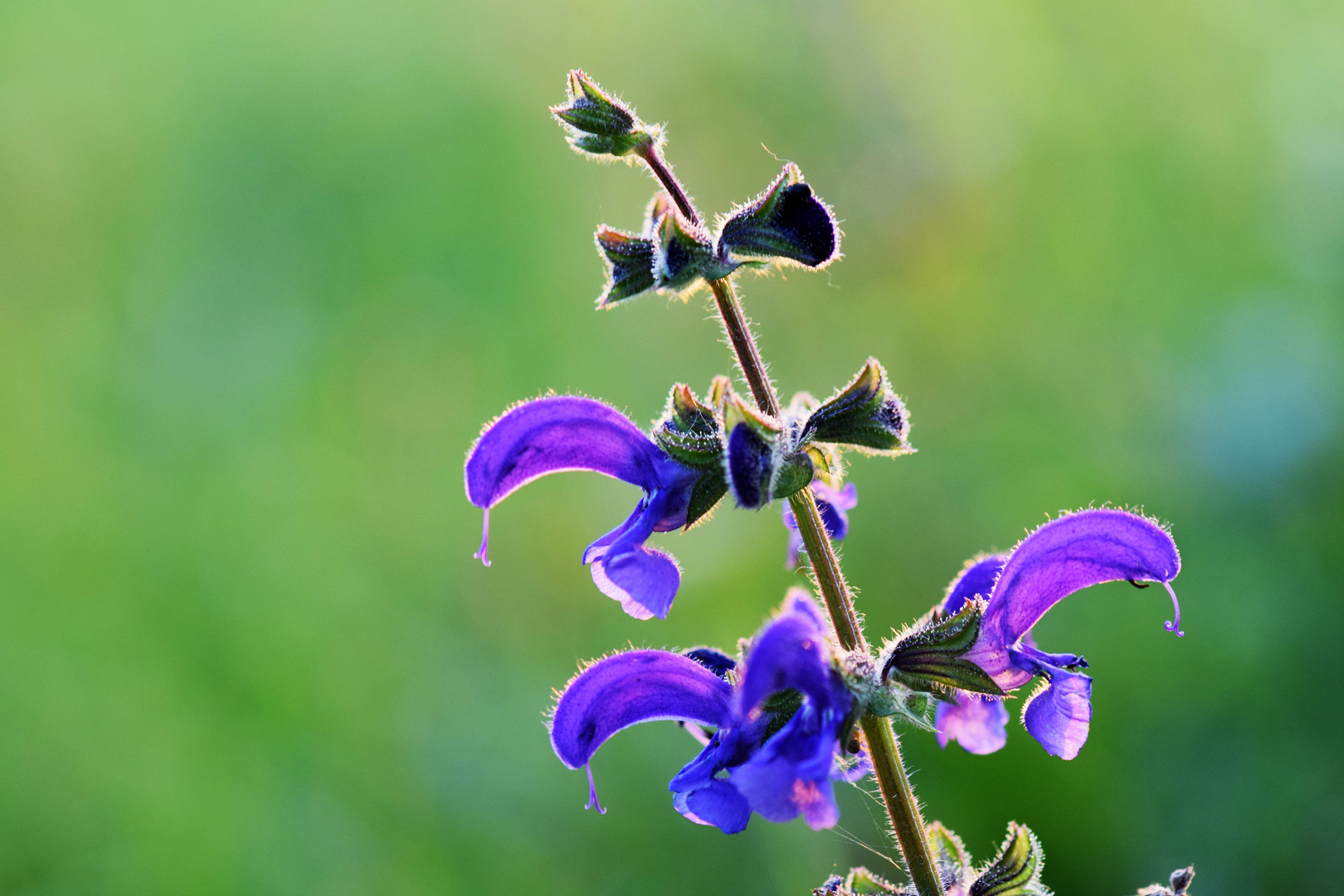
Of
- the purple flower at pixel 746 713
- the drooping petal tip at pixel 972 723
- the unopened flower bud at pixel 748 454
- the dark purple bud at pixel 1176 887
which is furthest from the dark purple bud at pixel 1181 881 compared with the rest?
the unopened flower bud at pixel 748 454

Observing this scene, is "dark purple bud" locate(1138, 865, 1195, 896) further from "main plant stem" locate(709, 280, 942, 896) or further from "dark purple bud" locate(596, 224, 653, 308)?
"dark purple bud" locate(596, 224, 653, 308)

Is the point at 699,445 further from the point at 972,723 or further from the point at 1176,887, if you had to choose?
the point at 1176,887

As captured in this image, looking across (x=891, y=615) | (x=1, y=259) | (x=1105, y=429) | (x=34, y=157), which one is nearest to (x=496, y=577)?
(x=891, y=615)

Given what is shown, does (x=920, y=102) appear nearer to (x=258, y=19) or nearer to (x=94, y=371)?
(x=258, y=19)

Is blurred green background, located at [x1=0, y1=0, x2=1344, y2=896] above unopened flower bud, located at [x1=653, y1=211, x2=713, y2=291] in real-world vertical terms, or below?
above

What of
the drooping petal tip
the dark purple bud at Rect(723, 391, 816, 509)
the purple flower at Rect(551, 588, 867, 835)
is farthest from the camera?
the drooping petal tip

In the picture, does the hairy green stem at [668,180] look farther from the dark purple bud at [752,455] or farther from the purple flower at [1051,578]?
the purple flower at [1051,578]

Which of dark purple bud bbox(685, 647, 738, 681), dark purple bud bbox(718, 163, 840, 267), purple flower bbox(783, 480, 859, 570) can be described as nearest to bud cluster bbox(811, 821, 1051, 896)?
dark purple bud bbox(685, 647, 738, 681)

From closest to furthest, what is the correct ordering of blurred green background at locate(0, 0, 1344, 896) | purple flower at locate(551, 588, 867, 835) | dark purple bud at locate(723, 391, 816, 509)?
purple flower at locate(551, 588, 867, 835) < dark purple bud at locate(723, 391, 816, 509) < blurred green background at locate(0, 0, 1344, 896)
